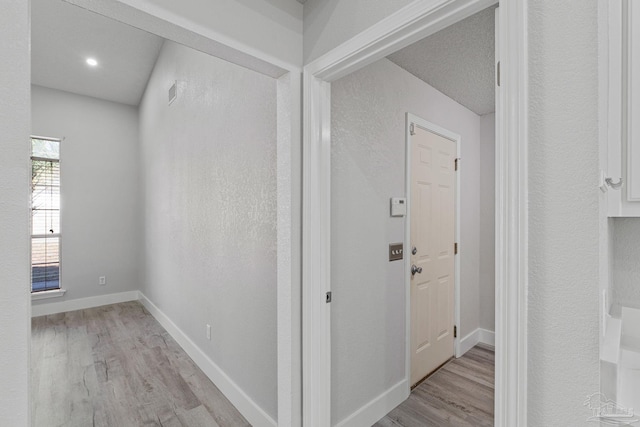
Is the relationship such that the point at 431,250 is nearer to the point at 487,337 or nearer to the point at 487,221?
the point at 487,221

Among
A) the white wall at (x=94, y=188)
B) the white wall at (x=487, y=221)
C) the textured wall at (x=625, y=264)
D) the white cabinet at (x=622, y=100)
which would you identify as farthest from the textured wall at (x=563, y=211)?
the white wall at (x=94, y=188)

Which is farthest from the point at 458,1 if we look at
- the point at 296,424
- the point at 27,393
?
the point at 296,424

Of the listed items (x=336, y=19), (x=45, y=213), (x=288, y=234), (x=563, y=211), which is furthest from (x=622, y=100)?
(x=45, y=213)

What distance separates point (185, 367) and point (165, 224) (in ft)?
5.68

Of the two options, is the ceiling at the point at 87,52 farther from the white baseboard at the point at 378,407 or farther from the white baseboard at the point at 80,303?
the white baseboard at the point at 378,407

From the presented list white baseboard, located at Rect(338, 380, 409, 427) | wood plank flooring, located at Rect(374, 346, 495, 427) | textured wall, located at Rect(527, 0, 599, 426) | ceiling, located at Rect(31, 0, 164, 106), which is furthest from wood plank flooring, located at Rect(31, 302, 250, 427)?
ceiling, located at Rect(31, 0, 164, 106)

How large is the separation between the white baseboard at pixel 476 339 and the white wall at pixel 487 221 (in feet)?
0.19

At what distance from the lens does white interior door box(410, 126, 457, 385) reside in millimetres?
2484

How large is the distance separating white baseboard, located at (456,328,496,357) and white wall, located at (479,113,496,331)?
0.19 feet

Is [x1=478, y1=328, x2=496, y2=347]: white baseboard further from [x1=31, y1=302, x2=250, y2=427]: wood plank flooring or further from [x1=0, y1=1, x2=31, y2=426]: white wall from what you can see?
[x1=0, y1=1, x2=31, y2=426]: white wall

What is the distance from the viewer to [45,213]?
4.35 metres

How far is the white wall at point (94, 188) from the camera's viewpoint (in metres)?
4.44

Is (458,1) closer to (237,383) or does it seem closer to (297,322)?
(297,322)

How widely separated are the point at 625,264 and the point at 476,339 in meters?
2.92
